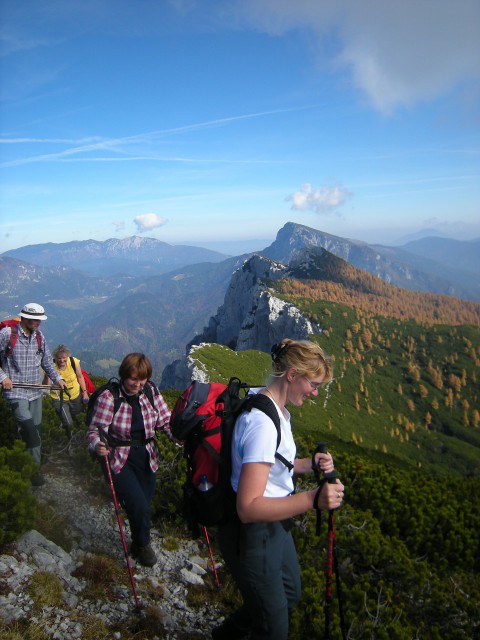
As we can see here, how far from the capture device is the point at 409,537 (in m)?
7.53

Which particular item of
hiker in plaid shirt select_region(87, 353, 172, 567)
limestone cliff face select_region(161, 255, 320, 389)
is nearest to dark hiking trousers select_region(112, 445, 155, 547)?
hiker in plaid shirt select_region(87, 353, 172, 567)

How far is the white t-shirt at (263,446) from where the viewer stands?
326cm

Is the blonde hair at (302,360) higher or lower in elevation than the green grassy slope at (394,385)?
higher

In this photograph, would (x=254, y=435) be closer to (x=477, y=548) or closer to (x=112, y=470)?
(x=112, y=470)

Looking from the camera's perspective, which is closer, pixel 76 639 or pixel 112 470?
pixel 76 639

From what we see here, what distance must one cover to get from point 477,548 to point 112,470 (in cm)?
719

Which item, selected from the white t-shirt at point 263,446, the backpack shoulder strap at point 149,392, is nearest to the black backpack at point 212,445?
the white t-shirt at point 263,446

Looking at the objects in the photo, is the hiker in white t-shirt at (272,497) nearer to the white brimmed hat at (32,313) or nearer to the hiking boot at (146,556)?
the hiking boot at (146,556)

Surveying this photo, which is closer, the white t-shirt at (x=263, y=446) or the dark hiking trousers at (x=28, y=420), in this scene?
the white t-shirt at (x=263, y=446)

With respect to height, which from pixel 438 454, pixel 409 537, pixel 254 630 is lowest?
pixel 438 454

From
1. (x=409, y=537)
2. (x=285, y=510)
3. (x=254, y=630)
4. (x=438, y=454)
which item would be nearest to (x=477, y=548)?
(x=409, y=537)

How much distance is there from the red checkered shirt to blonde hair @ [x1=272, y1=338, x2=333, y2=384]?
277cm

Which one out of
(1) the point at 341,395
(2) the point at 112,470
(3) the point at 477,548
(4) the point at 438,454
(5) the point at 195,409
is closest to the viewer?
(5) the point at 195,409

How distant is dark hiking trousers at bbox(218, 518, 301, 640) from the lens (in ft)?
11.7
